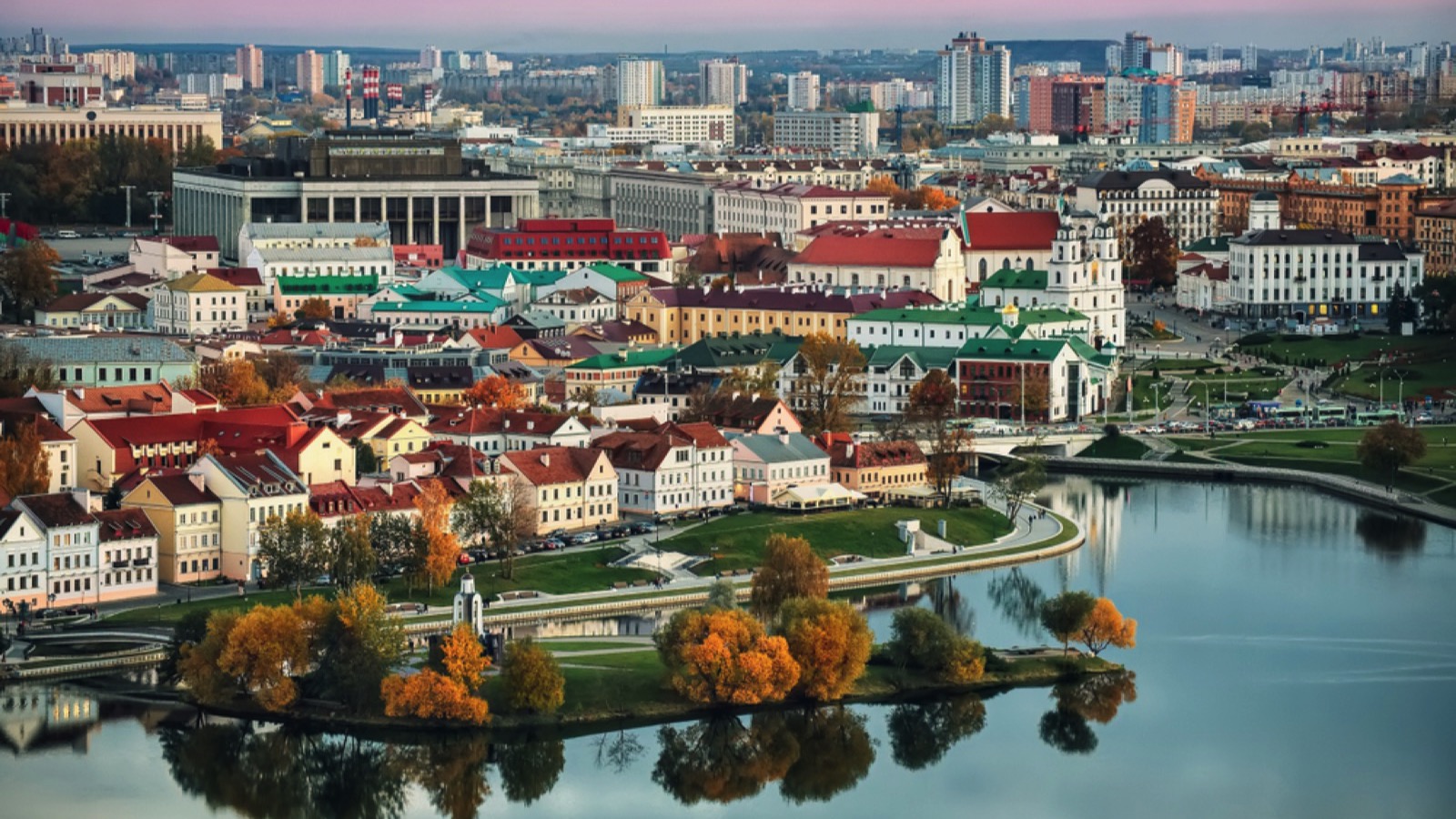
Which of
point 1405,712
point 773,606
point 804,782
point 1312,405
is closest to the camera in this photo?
point 804,782

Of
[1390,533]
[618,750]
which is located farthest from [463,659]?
[1390,533]

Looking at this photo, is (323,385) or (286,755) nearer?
(286,755)

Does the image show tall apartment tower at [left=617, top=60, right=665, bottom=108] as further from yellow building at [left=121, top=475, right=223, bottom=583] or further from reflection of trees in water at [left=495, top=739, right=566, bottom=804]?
reflection of trees in water at [left=495, top=739, right=566, bottom=804]

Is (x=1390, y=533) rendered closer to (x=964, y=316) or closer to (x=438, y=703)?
(x=964, y=316)

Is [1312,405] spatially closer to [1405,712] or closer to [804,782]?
[1405,712]

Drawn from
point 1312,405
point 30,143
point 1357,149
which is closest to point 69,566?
point 1312,405

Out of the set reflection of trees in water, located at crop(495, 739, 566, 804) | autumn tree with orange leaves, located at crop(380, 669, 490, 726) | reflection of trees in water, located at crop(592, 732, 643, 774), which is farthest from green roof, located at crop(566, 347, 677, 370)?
reflection of trees in water, located at crop(495, 739, 566, 804)
